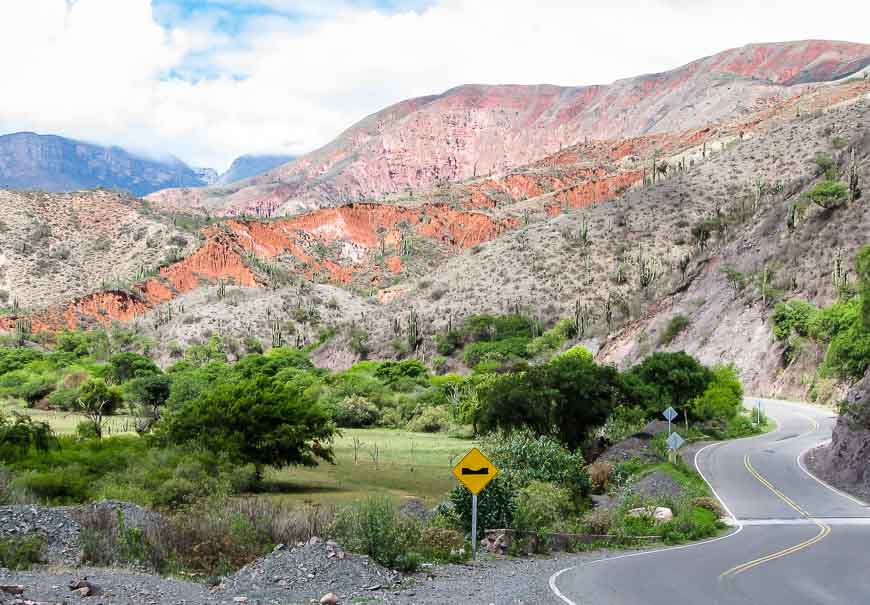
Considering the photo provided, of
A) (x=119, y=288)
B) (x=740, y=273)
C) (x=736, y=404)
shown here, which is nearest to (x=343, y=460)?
(x=736, y=404)

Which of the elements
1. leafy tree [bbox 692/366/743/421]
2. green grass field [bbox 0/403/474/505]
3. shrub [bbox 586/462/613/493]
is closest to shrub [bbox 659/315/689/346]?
leafy tree [bbox 692/366/743/421]

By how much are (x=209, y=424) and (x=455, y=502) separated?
17071mm

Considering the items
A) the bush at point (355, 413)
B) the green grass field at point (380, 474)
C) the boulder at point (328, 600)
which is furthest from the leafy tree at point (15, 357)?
the boulder at point (328, 600)

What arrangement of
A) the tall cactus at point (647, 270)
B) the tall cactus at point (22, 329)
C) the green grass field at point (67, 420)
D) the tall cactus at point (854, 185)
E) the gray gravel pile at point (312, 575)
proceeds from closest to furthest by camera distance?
the gray gravel pile at point (312, 575) → the green grass field at point (67, 420) → the tall cactus at point (854, 185) → the tall cactus at point (647, 270) → the tall cactus at point (22, 329)

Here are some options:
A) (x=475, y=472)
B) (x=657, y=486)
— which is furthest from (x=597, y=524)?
(x=657, y=486)

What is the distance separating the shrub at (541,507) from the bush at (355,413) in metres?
42.1

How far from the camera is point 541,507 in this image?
922 inches

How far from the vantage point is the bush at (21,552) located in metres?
14.1

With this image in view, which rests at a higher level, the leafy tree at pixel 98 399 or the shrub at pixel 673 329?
the shrub at pixel 673 329

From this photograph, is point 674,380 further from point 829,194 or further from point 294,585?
point 294,585

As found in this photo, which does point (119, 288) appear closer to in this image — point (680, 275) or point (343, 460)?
point (680, 275)

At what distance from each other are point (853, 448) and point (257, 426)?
21.9 meters

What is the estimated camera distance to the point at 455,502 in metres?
20.9

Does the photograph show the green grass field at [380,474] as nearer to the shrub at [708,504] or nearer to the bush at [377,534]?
the shrub at [708,504]
